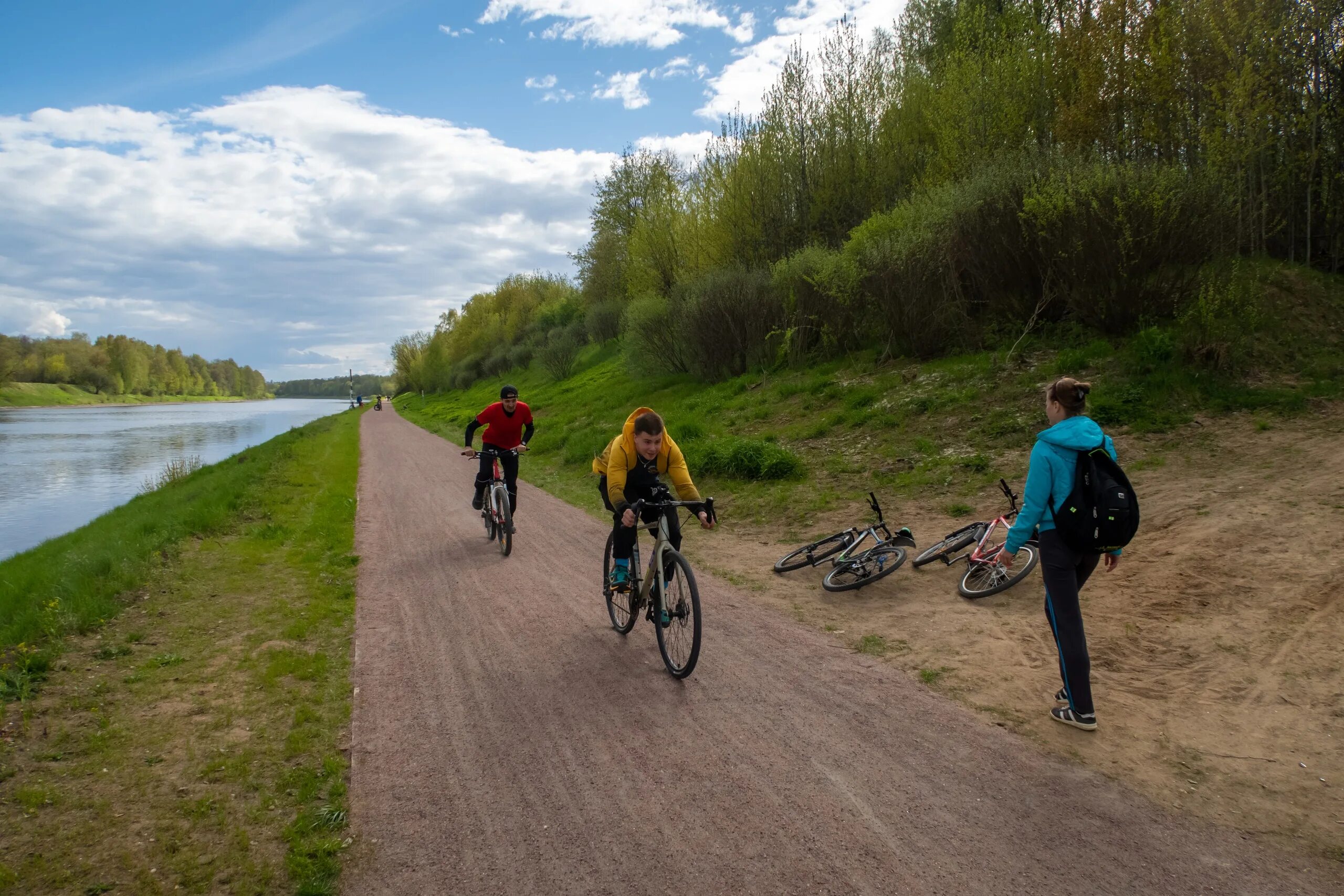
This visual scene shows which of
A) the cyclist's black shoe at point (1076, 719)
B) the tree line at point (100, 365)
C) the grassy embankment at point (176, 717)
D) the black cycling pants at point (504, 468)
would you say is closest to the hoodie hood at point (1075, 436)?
the cyclist's black shoe at point (1076, 719)

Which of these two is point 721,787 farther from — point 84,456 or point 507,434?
point 84,456

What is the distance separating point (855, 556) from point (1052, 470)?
11.9 ft

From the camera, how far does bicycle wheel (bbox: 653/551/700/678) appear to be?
5070mm

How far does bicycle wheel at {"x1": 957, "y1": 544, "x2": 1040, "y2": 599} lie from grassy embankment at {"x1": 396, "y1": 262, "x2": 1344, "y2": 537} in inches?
101

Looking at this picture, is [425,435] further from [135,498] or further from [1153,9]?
[1153,9]

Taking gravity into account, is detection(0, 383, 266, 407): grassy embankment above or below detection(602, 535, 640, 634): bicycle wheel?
above

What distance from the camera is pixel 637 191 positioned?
4766cm

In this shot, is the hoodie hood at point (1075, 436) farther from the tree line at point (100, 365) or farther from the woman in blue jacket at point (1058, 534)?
the tree line at point (100, 365)

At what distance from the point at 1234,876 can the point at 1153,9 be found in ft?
64.9

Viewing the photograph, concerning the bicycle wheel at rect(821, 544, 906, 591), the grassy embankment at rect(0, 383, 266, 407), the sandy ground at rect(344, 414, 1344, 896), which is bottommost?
the sandy ground at rect(344, 414, 1344, 896)

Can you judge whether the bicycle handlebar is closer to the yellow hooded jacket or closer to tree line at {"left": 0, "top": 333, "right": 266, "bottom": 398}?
the yellow hooded jacket

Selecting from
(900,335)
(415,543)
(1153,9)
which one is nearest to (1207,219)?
(900,335)

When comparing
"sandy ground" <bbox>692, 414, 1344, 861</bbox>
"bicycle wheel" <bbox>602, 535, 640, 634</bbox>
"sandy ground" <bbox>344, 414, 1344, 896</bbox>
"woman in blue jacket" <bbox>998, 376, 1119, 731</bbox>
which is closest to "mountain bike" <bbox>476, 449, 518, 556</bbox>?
"sandy ground" <bbox>692, 414, 1344, 861</bbox>

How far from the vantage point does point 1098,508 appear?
408 cm
